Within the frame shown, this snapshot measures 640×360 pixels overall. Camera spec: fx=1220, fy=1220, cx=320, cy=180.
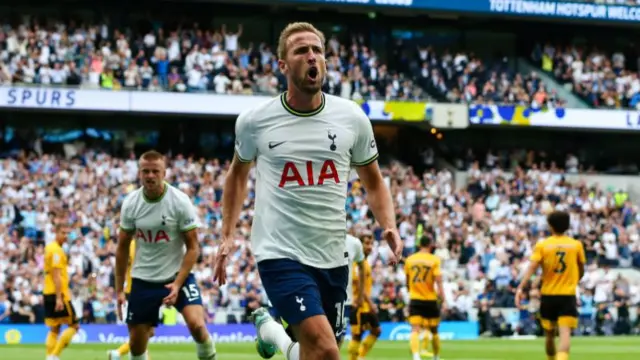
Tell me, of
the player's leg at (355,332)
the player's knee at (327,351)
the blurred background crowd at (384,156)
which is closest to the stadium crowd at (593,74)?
the blurred background crowd at (384,156)

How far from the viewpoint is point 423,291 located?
21156 mm

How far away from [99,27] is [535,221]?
1512 cm

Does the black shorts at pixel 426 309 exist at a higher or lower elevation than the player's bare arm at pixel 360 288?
lower

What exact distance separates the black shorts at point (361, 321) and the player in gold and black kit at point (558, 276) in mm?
3836

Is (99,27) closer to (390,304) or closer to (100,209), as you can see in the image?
(100,209)

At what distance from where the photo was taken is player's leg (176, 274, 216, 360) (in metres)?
11.8

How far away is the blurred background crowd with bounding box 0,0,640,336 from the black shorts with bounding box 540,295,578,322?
1541 centimetres

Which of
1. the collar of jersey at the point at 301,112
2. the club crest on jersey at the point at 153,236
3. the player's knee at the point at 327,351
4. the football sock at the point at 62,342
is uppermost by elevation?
the collar of jersey at the point at 301,112

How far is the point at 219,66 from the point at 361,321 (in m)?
21.5

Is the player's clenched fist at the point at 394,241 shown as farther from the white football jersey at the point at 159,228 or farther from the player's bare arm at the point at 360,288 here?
the player's bare arm at the point at 360,288

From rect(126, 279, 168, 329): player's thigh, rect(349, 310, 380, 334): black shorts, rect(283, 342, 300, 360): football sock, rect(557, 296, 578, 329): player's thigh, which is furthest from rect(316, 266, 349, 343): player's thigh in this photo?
rect(349, 310, 380, 334): black shorts

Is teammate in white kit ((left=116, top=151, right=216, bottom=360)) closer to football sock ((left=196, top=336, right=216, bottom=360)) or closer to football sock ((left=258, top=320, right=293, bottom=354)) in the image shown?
football sock ((left=196, top=336, right=216, bottom=360))

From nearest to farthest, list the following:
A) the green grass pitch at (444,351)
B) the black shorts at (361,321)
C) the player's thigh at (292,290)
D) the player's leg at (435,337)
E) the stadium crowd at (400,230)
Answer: the player's thigh at (292,290), the black shorts at (361,321), the player's leg at (435,337), the green grass pitch at (444,351), the stadium crowd at (400,230)

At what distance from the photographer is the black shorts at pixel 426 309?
69.2 ft
